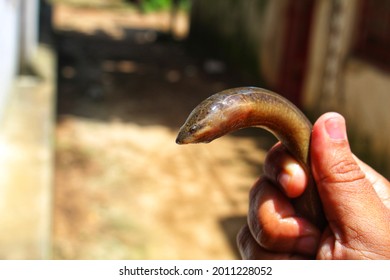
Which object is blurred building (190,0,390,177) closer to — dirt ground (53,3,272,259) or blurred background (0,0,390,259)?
blurred background (0,0,390,259)

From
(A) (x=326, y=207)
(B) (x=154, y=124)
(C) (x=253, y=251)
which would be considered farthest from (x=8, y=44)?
(A) (x=326, y=207)

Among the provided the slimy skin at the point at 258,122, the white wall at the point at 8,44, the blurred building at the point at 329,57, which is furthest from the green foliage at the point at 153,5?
the slimy skin at the point at 258,122

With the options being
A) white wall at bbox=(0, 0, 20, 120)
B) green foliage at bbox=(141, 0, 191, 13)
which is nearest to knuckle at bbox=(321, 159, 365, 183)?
white wall at bbox=(0, 0, 20, 120)

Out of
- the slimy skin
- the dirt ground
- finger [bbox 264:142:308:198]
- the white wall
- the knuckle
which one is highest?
the slimy skin

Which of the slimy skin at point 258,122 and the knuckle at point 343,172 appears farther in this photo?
the knuckle at point 343,172

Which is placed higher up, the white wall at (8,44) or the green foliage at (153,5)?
the white wall at (8,44)

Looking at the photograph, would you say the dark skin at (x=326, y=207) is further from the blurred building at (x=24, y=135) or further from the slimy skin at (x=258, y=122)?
the blurred building at (x=24, y=135)

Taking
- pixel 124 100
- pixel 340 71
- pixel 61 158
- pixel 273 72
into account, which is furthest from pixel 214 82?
pixel 61 158
